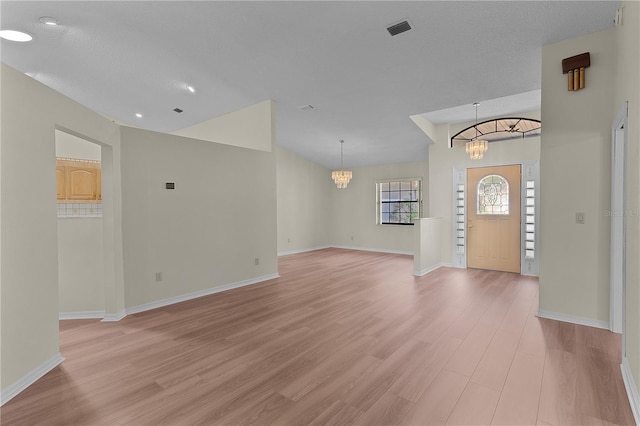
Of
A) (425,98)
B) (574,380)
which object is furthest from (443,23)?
(574,380)

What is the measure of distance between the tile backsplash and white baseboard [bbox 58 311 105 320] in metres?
1.17

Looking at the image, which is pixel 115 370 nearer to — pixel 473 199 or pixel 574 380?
pixel 574 380

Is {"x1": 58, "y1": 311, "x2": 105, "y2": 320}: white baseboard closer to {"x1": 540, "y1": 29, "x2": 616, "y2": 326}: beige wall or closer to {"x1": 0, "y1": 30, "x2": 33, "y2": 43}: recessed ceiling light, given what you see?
{"x1": 0, "y1": 30, "x2": 33, "y2": 43}: recessed ceiling light

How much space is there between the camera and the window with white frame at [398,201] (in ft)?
27.6

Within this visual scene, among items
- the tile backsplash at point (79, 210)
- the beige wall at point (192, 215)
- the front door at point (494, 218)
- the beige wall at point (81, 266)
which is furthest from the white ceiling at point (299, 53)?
the beige wall at point (81, 266)

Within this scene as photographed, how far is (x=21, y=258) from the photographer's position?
2232 mm

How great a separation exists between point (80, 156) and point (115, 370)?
4.45m

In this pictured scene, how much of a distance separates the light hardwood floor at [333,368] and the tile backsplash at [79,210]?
1.26 metres

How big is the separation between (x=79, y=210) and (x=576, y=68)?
19.0ft

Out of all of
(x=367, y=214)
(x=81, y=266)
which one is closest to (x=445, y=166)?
(x=367, y=214)

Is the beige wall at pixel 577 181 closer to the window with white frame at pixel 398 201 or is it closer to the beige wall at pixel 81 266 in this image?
the window with white frame at pixel 398 201

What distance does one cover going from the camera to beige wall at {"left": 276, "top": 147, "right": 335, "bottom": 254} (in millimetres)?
8320

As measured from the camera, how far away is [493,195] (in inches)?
237

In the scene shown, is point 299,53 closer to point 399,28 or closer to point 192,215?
point 399,28
